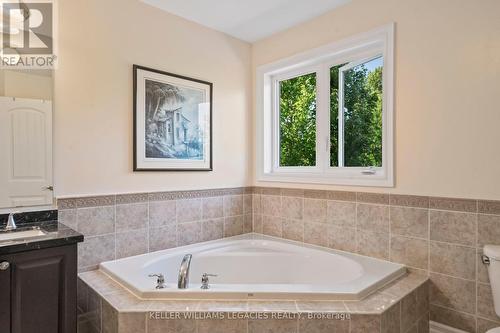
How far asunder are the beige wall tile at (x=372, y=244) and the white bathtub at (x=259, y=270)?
2.3 inches

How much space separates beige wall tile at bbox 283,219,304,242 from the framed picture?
896 millimetres

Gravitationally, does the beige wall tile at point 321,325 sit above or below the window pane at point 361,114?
below

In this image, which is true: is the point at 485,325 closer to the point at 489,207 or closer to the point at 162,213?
the point at 489,207

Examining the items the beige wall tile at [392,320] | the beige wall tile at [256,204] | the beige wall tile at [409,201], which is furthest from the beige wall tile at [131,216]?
the beige wall tile at [409,201]

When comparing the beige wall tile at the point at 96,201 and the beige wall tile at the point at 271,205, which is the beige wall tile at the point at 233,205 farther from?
the beige wall tile at the point at 96,201

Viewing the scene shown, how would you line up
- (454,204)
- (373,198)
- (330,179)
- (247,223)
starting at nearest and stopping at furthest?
(454,204), (373,198), (330,179), (247,223)

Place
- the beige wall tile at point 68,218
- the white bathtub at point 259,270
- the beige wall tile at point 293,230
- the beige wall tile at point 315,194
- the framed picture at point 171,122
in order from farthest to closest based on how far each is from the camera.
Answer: the beige wall tile at point 293,230 → the beige wall tile at point 315,194 → the framed picture at point 171,122 → the beige wall tile at point 68,218 → the white bathtub at point 259,270

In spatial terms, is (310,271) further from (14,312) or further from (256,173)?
(14,312)

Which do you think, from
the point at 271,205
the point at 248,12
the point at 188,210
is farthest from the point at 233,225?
the point at 248,12

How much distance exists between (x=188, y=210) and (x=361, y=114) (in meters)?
1.67

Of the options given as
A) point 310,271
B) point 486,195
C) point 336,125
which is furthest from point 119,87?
point 486,195

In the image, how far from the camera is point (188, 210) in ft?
8.66

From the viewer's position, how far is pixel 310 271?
241 centimetres

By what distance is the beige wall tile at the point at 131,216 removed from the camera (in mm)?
2254
